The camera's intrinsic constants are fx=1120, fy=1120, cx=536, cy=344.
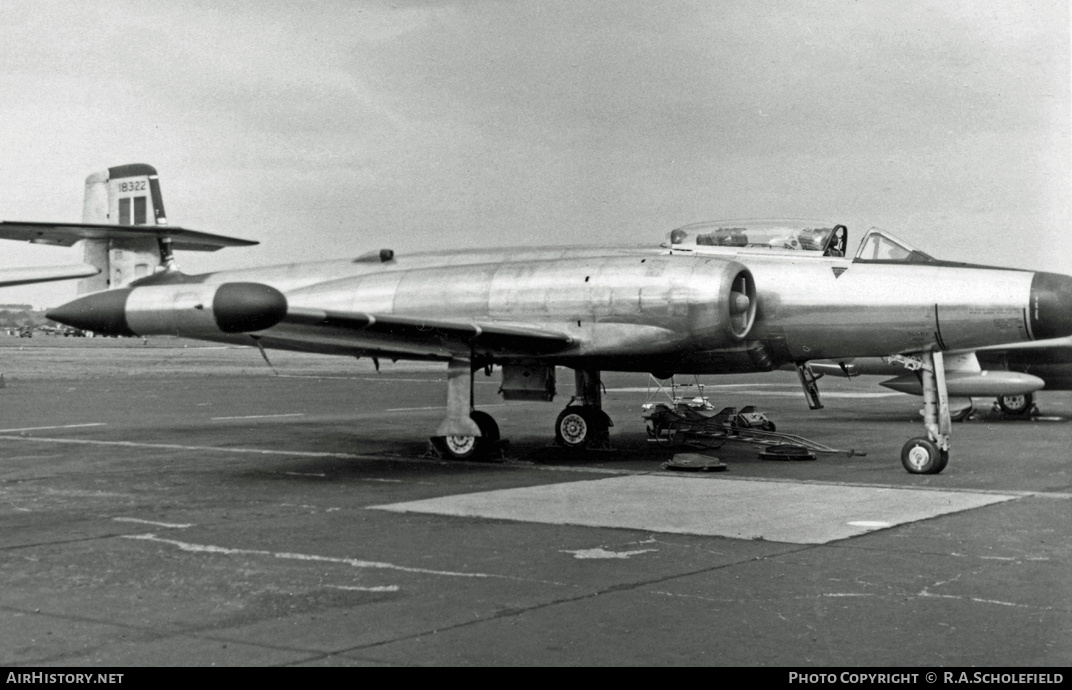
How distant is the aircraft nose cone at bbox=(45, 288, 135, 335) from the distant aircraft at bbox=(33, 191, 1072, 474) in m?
0.02

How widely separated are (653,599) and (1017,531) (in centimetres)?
395

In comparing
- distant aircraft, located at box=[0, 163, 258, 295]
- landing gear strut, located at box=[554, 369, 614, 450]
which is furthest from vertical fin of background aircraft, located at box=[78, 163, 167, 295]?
landing gear strut, located at box=[554, 369, 614, 450]

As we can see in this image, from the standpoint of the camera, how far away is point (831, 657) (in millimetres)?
5211

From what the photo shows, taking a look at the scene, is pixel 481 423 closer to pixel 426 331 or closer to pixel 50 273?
pixel 426 331

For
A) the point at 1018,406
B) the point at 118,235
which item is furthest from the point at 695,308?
the point at 1018,406

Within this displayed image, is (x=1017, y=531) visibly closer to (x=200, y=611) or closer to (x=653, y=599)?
(x=653, y=599)

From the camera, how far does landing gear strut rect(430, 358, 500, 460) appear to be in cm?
1443

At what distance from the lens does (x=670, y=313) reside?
13555 millimetres

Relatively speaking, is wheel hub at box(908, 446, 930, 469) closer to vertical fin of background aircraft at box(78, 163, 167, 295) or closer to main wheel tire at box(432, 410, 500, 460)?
main wheel tire at box(432, 410, 500, 460)

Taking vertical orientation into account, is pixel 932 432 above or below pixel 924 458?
above

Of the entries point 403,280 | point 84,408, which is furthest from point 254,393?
point 403,280

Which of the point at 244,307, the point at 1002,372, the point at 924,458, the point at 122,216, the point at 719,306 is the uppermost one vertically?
the point at 122,216

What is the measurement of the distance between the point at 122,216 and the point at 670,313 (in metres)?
9.71

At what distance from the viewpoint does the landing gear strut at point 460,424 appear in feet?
47.3
